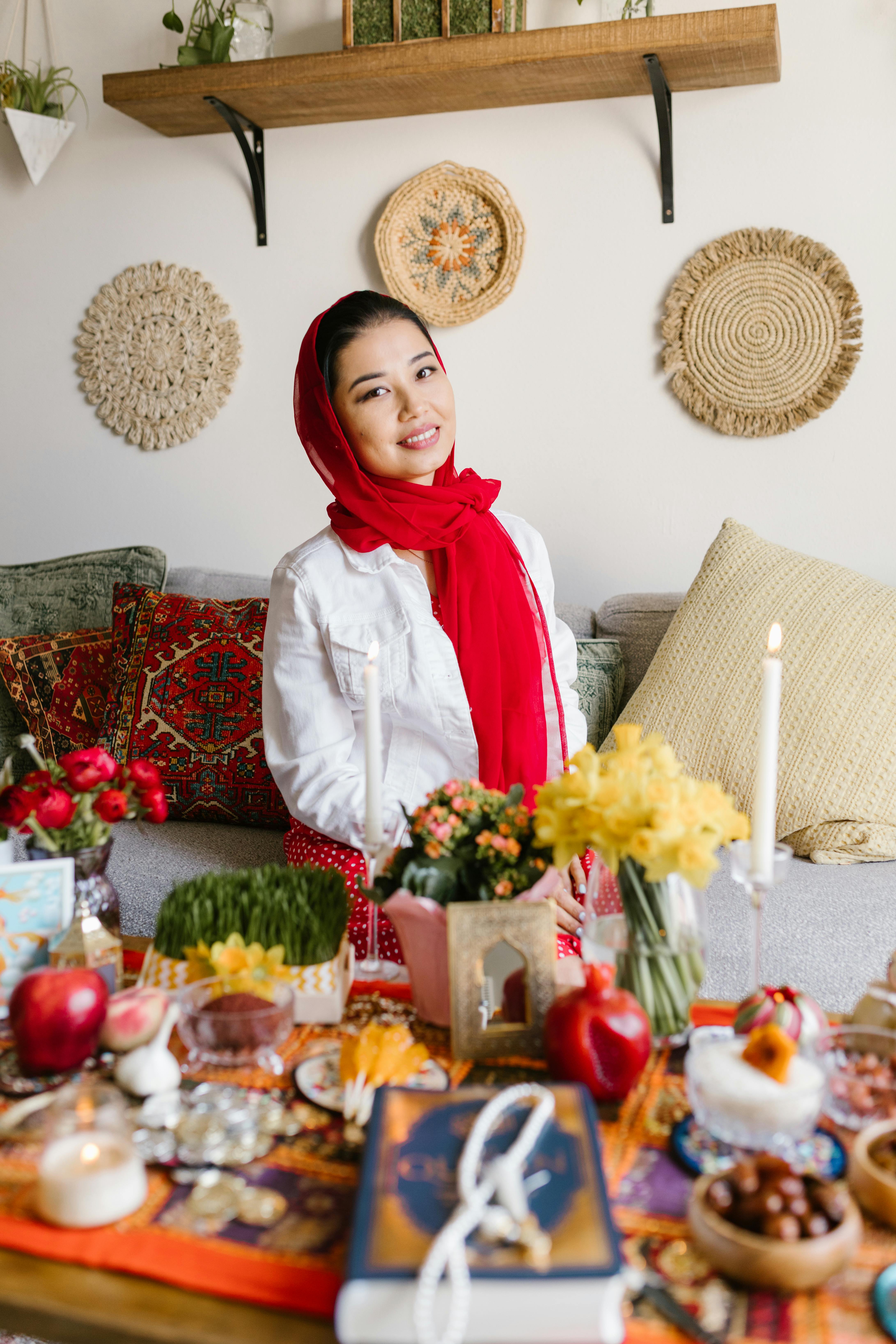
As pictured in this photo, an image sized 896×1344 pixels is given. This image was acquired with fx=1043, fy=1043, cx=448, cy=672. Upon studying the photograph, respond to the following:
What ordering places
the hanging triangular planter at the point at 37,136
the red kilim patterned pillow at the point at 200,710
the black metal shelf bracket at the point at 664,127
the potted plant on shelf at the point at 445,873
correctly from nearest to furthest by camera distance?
the potted plant on shelf at the point at 445,873 → the red kilim patterned pillow at the point at 200,710 → the black metal shelf bracket at the point at 664,127 → the hanging triangular planter at the point at 37,136

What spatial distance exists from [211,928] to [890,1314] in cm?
62

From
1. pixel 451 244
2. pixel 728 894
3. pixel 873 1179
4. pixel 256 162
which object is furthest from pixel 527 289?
pixel 873 1179

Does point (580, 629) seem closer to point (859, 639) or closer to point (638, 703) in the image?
point (638, 703)

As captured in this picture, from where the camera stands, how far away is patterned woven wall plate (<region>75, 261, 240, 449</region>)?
2.59m

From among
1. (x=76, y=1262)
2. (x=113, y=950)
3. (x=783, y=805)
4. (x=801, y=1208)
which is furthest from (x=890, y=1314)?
(x=783, y=805)

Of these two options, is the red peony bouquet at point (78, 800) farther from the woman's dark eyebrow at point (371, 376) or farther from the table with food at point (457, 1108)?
the woman's dark eyebrow at point (371, 376)

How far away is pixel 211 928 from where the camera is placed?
0.97m

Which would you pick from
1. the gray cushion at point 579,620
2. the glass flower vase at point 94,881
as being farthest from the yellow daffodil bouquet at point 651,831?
the gray cushion at point 579,620

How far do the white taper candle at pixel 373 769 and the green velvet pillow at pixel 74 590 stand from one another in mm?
1496

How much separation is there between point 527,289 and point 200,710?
120 centimetres

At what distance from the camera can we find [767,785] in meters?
0.86

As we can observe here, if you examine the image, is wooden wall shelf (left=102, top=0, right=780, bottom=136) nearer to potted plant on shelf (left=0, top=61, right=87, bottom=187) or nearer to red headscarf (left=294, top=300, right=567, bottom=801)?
potted plant on shelf (left=0, top=61, right=87, bottom=187)

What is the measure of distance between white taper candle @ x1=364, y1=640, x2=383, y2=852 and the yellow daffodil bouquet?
15 cm

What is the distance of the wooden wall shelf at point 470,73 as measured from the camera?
6.56 ft
